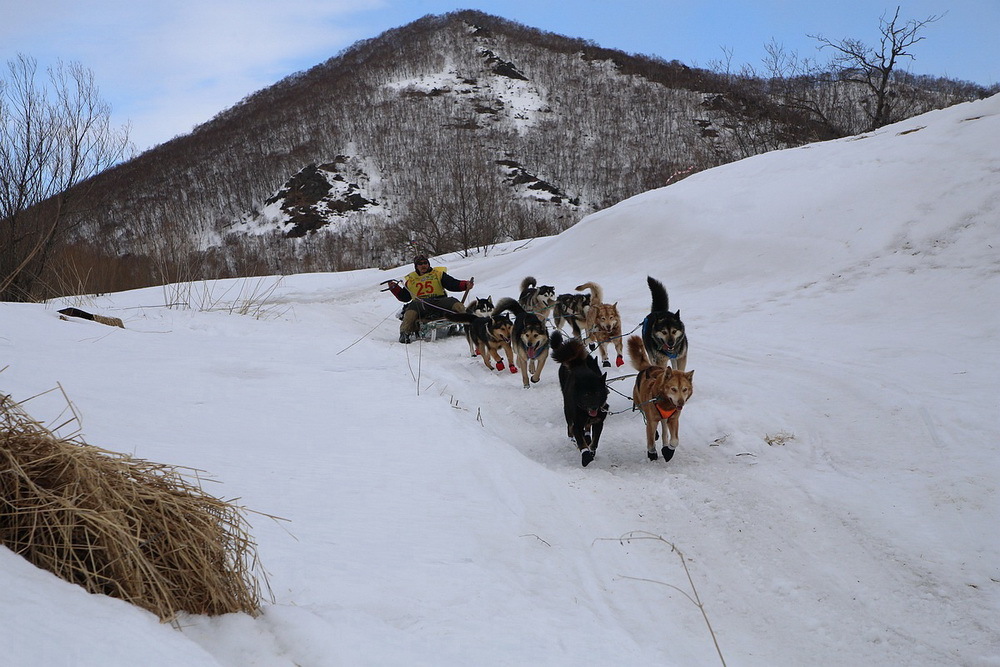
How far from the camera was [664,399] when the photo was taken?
15.0 feet

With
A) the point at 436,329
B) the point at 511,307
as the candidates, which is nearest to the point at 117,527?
the point at 511,307

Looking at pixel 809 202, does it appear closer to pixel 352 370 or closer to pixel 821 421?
pixel 821 421

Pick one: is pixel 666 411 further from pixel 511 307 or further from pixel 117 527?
pixel 117 527

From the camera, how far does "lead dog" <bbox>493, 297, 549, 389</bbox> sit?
23.2ft

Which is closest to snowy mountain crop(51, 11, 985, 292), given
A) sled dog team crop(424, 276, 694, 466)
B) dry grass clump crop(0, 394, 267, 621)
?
sled dog team crop(424, 276, 694, 466)

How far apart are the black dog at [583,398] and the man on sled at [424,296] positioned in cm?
475

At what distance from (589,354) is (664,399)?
126cm

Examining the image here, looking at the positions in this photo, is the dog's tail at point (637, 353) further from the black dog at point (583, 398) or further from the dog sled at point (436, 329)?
the dog sled at point (436, 329)

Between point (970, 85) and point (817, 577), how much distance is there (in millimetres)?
50574

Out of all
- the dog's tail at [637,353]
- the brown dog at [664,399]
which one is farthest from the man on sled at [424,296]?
the brown dog at [664,399]

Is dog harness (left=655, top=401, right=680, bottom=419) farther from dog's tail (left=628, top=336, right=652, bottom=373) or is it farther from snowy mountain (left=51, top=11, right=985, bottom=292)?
snowy mountain (left=51, top=11, right=985, bottom=292)

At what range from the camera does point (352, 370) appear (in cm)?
582

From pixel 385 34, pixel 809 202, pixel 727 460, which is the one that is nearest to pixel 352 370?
pixel 727 460

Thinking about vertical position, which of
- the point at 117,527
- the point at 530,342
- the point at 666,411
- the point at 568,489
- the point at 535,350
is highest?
the point at 117,527
